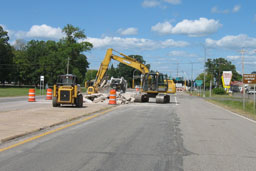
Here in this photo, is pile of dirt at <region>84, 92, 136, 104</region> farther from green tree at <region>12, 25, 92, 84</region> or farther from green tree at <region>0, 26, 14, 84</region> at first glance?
green tree at <region>0, 26, 14, 84</region>

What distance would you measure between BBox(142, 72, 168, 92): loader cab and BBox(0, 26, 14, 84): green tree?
2533 inches

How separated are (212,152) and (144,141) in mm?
2122

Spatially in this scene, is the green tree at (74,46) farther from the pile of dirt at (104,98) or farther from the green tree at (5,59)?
the pile of dirt at (104,98)

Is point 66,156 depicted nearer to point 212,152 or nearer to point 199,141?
point 212,152

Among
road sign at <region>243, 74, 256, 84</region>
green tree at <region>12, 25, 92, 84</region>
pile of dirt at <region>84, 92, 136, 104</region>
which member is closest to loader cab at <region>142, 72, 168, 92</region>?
pile of dirt at <region>84, 92, 136, 104</region>

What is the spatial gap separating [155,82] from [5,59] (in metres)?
67.9

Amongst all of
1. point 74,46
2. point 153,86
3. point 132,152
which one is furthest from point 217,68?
point 132,152

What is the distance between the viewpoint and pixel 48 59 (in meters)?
91.1

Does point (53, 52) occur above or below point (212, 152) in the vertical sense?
above

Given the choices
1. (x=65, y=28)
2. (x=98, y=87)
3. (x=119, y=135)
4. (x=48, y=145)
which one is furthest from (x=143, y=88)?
(x=65, y=28)

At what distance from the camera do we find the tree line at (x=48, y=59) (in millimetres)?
87812

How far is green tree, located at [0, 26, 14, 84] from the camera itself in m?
88.9

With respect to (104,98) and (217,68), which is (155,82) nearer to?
(104,98)

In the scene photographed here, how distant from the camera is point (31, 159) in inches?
280
